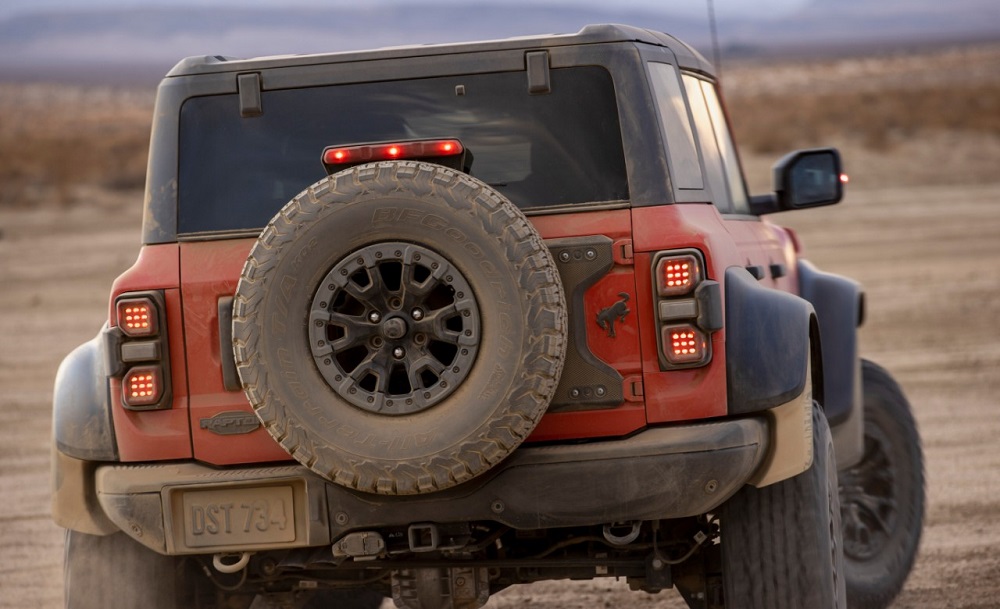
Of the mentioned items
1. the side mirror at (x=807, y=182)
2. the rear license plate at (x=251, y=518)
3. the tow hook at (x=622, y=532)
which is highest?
the side mirror at (x=807, y=182)

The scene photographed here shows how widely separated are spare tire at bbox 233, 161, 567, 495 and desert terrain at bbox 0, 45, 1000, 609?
2.50m

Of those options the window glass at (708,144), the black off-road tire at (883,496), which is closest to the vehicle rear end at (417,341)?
the window glass at (708,144)

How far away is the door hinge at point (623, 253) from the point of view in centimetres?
418

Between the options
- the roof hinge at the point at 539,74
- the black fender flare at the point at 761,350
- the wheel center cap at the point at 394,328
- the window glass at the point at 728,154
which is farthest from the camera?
the window glass at the point at 728,154

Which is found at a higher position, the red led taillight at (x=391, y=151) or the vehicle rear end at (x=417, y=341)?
the red led taillight at (x=391, y=151)

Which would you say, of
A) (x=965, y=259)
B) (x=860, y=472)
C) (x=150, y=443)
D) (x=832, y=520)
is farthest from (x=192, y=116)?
(x=965, y=259)

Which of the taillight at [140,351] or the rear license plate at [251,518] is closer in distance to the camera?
the rear license plate at [251,518]

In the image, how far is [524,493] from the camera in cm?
413

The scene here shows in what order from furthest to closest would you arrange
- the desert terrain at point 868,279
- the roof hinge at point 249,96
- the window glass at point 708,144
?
the desert terrain at point 868,279, the window glass at point 708,144, the roof hinge at point 249,96

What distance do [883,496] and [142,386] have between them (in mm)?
3270

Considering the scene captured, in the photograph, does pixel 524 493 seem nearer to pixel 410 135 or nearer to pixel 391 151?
pixel 391 151

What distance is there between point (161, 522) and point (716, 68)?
10.2 feet

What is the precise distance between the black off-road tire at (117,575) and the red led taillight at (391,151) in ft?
4.41

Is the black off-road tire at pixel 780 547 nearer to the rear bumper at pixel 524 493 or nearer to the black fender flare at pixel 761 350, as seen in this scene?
the rear bumper at pixel 524 493
